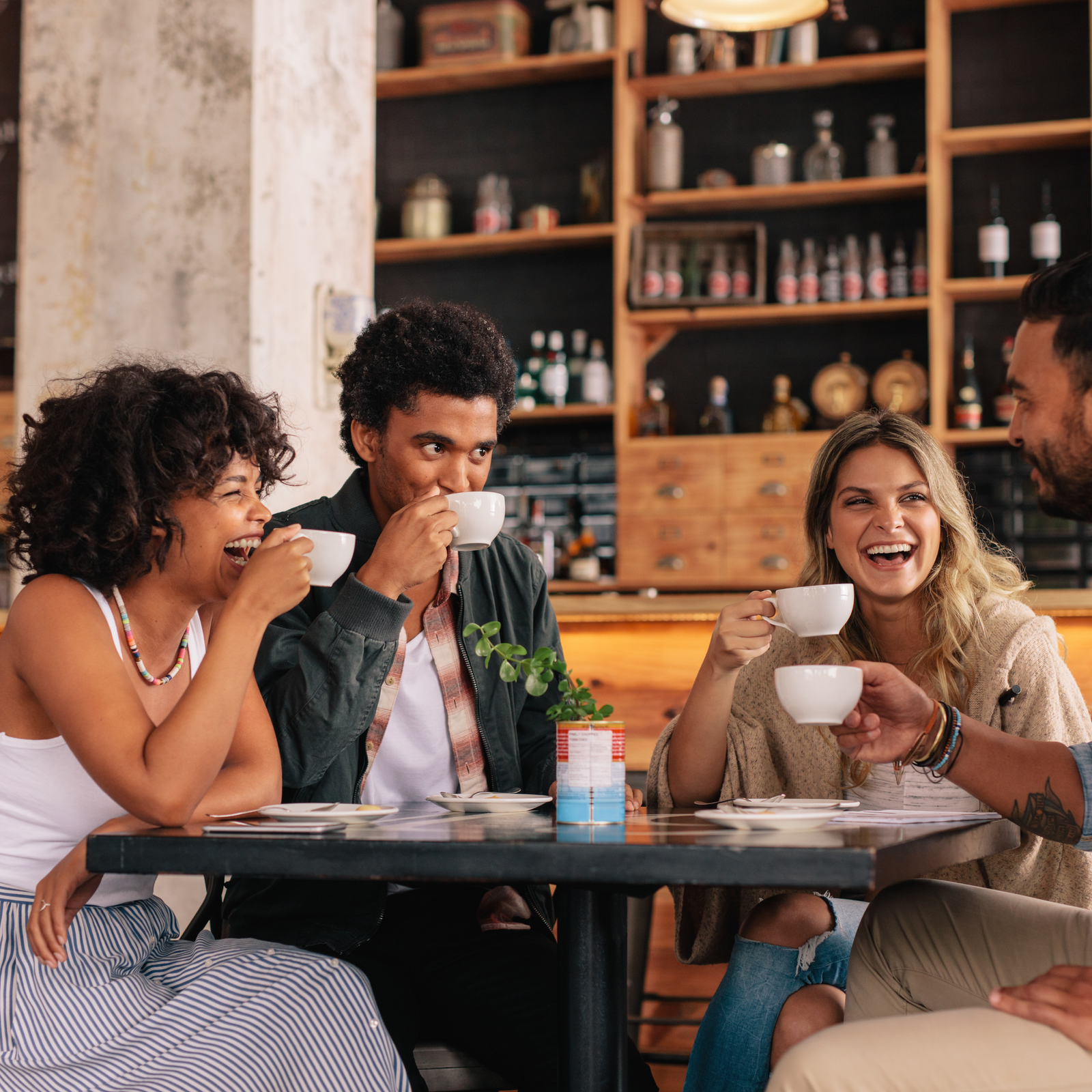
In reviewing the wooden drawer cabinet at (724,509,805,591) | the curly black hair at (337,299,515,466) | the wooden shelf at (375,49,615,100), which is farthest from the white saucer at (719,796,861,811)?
the wooden shelf at (375,49,615,100)

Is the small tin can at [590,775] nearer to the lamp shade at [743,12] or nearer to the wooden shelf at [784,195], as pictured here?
the lamp shade at [743,12]

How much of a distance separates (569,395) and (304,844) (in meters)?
4.13

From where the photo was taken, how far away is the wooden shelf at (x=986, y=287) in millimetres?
4617

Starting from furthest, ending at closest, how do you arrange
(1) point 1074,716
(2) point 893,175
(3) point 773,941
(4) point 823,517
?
(2) point 893,175 → (4) point 823,517 → (1) point 1074,716 → (3) point 773,941

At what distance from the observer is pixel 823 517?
2174 mm

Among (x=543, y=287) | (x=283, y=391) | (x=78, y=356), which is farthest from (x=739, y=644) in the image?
(x=543, y=287)

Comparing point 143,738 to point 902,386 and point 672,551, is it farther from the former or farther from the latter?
point 902,386

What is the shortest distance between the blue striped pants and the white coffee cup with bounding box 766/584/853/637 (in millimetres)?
657

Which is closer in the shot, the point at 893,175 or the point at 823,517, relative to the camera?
the point at 823,517

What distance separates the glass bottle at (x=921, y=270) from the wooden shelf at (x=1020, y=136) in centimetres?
34

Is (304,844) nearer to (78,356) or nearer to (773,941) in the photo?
(773,941)

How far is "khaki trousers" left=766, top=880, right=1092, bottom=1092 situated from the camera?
3.68 ft

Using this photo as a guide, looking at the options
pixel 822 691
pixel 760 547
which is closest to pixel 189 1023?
pixel 822 691

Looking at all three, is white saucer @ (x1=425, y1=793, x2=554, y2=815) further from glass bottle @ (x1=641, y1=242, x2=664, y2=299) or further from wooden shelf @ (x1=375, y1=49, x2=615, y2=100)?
wooden shelf @ (x1=375, y1=49, x2=615, y2=100)
